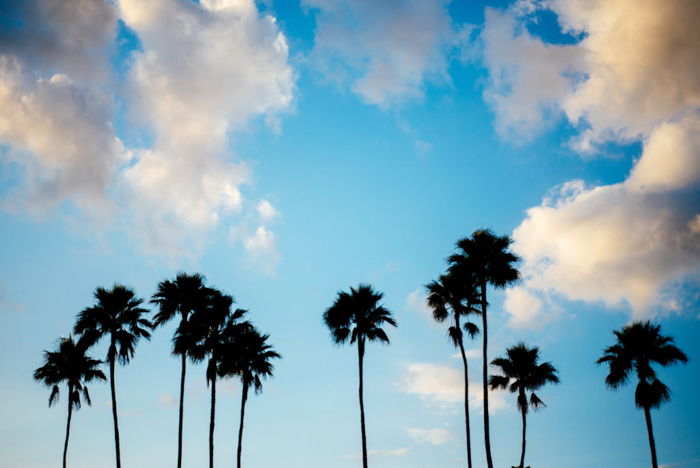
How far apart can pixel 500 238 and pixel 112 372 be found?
30.1 meters

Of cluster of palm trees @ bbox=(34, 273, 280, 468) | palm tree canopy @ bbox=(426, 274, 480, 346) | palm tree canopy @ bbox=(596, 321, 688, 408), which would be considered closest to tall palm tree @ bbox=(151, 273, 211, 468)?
cluster of palm trees @ bbox=(34, 273, 280, 468)

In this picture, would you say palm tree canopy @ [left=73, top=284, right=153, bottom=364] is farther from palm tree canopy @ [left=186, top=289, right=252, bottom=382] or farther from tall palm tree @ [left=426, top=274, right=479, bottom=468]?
tall palm tree @ [left=426, top=274, right=479, bottom=468]

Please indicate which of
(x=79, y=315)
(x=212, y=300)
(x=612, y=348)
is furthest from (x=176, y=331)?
(x=612, y=348)

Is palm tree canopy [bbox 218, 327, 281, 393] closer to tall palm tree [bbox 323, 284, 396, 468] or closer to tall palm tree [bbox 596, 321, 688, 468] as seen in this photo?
tall palm tree [bbox 323, 284, 396, 468]

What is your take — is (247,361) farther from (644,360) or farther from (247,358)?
(644,360)

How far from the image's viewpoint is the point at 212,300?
35.2 meters

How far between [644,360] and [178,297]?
1323 inches

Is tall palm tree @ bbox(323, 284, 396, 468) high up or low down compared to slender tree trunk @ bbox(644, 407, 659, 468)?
up

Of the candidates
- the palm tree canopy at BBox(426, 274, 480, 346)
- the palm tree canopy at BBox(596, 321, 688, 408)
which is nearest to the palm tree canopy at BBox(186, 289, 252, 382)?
the palm tree canopy at BBox(426, 274, 480, 346)

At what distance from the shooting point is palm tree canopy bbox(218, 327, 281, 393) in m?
36.3

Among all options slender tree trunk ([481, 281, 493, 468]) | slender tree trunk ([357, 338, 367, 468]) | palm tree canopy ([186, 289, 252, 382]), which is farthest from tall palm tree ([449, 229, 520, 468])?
palm tree canopy ([186, 289, 252, 382])

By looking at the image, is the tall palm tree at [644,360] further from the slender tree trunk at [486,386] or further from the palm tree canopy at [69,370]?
the palm tree canopy at [69,370]

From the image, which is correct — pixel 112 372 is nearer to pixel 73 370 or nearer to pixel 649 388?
pixel 73 370

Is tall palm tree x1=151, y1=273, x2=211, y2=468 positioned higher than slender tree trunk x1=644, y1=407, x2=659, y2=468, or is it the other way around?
tall palm tree x1=151, y1=273, x2=211, y2=468
